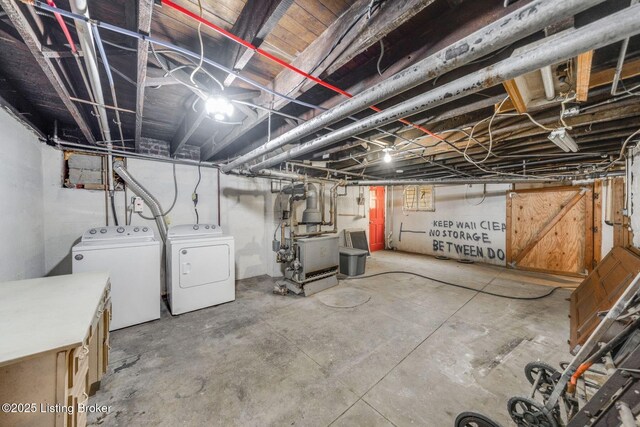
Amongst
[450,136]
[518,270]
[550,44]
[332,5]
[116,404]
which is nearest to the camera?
[550,44]

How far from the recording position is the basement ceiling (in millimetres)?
1154

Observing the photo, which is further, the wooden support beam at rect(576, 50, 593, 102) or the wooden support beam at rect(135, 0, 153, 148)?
the wooden support beam at rect(576, 50, 593, 102)

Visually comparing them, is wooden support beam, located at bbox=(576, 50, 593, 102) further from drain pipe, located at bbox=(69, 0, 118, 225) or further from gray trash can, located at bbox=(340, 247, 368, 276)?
gray trash can, located at bbox=(340, 247, 368, 276)

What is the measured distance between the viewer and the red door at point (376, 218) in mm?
7516

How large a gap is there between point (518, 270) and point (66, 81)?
7.98 metres

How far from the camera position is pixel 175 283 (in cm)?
296

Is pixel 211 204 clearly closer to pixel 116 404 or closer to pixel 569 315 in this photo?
pixel 116 404

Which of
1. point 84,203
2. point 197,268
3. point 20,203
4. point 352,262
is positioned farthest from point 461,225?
point 20,203

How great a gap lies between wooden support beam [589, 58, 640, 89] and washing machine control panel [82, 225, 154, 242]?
182 inches

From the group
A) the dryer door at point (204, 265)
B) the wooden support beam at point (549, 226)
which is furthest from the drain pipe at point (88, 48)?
the wooden support beam at point (549, 226)

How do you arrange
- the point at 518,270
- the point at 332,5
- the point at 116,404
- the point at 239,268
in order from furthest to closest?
the point at 518,270
the point at 239,268
the point at 116,404
the point at 332,5

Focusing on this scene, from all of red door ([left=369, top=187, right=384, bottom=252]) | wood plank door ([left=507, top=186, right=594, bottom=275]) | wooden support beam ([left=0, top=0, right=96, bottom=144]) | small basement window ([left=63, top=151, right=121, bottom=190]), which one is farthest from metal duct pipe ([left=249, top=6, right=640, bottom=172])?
red door ([left=369, top=187, right=384, bottom=252])

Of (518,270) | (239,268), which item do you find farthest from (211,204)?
(518,270)

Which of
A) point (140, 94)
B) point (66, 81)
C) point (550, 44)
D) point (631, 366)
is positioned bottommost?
point (631, 366)
